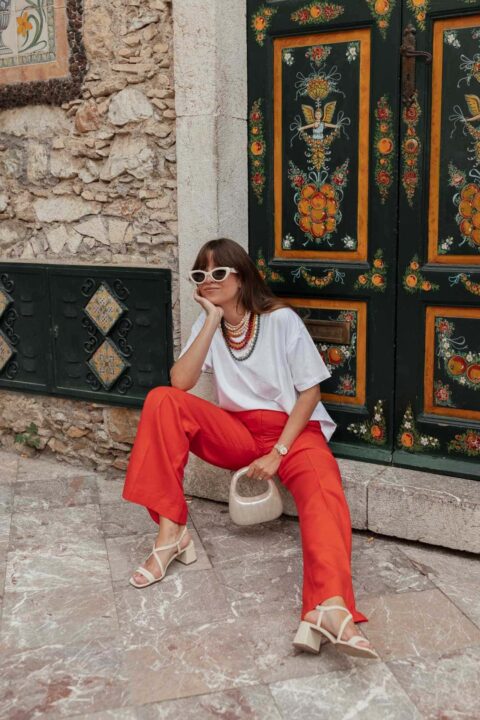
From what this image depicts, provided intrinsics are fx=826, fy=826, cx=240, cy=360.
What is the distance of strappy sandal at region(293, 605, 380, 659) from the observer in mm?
2469

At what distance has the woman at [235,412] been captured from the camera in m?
3.13

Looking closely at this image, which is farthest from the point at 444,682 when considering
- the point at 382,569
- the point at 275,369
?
the point at 275,369

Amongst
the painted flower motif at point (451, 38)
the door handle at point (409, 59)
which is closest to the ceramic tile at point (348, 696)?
the door handle at point (409, 59)

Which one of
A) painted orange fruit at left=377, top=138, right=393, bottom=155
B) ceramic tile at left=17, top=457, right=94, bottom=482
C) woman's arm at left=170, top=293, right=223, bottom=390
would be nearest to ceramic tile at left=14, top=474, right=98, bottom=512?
ceramic tile at left=17, top=457, right=94, bottom=482

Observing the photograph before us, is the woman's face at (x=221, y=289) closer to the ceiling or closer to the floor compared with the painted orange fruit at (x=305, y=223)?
closer to the floor

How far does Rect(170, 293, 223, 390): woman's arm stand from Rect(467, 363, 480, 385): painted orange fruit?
1.07m

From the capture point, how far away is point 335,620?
2.53m

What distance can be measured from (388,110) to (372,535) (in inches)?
70.8

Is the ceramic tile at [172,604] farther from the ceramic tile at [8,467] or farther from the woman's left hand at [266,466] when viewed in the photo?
the ceramic tile at [8,467]

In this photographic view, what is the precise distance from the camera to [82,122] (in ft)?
13.6

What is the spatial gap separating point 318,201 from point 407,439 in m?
1.13

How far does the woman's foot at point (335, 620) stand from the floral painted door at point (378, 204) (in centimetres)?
115

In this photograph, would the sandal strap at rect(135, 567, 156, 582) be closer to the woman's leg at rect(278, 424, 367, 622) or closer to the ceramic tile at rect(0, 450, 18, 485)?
the woman's leg at rect(278, 424, 367, 622)

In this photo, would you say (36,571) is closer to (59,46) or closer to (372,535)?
(372,535)
